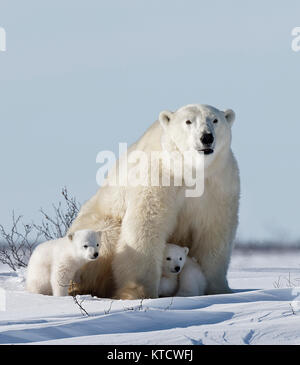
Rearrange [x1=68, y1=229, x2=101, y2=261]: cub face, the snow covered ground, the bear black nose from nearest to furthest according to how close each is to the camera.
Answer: the snow covered ground, the bear black nose, [x1=68, y1=229, x2=101, y2=261]: cub face

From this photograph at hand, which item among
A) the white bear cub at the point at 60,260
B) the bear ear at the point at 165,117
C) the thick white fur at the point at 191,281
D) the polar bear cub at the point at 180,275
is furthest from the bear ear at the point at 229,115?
the white bear cub at the point at 60,260

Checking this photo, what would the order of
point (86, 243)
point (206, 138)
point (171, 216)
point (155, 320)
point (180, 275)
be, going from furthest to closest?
point (180, 275) < point (171, 216) < point (86, 243) < point (206, 138) < point (155, 320)

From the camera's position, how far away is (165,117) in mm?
7238

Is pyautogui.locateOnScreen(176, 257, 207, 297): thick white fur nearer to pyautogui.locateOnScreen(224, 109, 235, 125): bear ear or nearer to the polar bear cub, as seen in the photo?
the polar bear cub

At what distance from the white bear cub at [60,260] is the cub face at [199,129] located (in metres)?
1.15

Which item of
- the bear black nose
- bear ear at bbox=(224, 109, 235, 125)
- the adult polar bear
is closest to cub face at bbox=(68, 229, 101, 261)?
the adult polar bear

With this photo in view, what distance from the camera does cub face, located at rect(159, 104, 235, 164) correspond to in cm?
681

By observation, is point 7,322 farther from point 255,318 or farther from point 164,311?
point 255,318

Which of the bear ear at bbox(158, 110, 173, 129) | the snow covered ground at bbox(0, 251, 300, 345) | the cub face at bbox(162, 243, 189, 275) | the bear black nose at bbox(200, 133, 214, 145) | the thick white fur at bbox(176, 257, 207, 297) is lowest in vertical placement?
the snow covered ground at bbox(0, 251, 300, 345)

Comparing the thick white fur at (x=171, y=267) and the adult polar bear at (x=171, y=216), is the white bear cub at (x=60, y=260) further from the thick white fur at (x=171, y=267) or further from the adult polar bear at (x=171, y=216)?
the thick white fur at (x=171, y=267)

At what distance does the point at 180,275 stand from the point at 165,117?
1.50 m

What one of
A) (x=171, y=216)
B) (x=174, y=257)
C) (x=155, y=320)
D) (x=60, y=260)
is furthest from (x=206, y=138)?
(x=155, y=320)

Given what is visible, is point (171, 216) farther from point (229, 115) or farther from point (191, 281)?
point (229, 115)

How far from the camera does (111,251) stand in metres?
7.47
